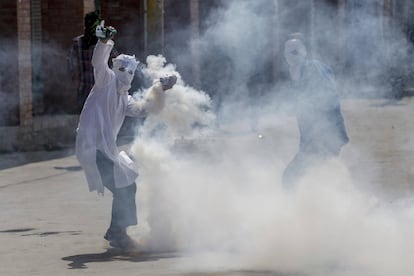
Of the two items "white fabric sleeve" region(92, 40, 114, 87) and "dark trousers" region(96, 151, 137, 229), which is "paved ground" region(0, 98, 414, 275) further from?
"white fabric sleeve" region(92, 40, 114, 87)

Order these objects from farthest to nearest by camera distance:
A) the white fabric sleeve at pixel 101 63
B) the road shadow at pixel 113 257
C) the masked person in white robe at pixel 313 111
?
the masked person in white robe at pixel 313 111 < the white fabric sleeve at pixel 101 63 < the road shadow at pixel 113 257

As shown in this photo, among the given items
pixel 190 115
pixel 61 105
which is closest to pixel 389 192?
pixel 190 115

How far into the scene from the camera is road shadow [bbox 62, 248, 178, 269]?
885 cm

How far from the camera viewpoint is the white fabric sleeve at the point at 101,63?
9.21 m

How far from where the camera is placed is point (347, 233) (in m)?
8.65

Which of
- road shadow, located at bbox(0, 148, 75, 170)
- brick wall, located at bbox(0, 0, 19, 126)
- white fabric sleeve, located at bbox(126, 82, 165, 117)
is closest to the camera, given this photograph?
white fabric sleeve, located at bbox(126, 82, 165, 117)

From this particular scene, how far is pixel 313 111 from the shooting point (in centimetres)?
1004

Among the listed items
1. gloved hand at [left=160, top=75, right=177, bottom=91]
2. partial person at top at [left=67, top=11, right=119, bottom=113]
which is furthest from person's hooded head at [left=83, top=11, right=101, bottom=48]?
gloved hand at [left=160, top=75, right=177, bottom=91]

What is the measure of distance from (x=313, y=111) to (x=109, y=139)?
1.72 metres

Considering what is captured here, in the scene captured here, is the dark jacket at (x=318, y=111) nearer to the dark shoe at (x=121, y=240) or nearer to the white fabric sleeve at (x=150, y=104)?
the white fabric sleeve at (x=150, y=104)

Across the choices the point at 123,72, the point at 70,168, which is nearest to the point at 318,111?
the point at 123,72

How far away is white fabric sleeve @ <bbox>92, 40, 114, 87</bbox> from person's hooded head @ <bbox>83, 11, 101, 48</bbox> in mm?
2656

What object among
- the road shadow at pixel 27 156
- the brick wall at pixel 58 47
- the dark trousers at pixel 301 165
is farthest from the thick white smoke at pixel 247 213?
the brick wall at pixel 58 47

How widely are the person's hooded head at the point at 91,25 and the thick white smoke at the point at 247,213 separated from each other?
Result: 1622 mm
